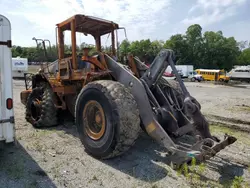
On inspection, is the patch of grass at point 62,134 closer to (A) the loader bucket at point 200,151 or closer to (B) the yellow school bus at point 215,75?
(A) the loader bucket at point 200,151

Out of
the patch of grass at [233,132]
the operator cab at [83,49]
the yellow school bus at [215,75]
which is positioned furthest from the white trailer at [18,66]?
the yellow school bus at [215,75]

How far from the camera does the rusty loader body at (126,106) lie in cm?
406

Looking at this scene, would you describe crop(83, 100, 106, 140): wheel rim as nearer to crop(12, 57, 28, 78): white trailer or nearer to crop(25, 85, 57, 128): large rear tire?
crop(25, 85, 57, 128): large rear tire

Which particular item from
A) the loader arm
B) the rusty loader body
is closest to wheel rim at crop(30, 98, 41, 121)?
the rusty loader body

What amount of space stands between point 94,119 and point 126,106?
931mm

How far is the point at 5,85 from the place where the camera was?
3.89m

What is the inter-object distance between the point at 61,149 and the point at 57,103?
1926 mm

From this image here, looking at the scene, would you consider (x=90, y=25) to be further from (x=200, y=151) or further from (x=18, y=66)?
(x=18, y=66)

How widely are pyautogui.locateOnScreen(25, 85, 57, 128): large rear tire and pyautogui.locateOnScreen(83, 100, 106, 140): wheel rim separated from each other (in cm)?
210

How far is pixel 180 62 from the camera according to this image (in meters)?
59.0

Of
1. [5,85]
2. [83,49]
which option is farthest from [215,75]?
[5,85]

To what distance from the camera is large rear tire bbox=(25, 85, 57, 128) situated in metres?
6.52

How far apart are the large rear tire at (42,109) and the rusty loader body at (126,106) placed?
47cm

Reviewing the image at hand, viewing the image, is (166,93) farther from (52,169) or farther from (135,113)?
(52,169)
